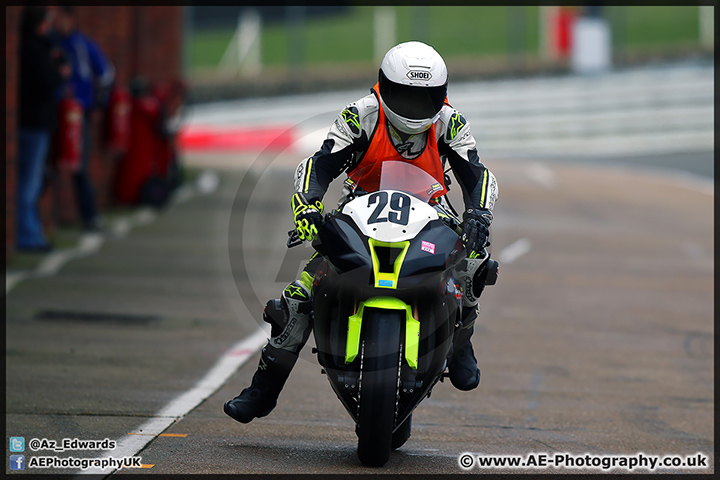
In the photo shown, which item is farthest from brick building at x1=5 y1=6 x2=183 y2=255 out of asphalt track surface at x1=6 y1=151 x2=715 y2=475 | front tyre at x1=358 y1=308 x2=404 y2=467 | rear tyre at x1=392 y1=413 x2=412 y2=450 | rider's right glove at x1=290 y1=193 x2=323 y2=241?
front tyre at x1=358 y1=308 x2=404 y2=467

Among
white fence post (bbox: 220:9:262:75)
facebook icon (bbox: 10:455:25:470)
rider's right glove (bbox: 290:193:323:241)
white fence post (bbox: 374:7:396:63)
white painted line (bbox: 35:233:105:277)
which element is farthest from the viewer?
white fence post (bbox: 374:7:396:63)

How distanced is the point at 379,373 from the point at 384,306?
285mm

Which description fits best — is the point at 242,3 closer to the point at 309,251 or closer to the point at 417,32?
the point at 417,32

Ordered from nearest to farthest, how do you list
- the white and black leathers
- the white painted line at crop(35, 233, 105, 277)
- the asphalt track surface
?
the white and black leathers
the asphalt track surface
the white painted line at crop(35, 233, 105, 277)

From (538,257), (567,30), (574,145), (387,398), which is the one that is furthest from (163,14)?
(567,30)

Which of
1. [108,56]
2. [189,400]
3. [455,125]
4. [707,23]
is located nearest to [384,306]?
[455,125]

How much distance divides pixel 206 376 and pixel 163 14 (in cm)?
1485

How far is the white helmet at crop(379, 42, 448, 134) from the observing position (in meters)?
5.57

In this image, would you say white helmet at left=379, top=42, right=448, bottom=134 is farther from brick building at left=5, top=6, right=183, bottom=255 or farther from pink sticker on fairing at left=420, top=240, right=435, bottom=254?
brick building at left=5, top=6, right=183, bottom=255

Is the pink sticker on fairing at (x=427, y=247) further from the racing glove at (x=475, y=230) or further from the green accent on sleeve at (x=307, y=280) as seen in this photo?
the green accent on sleeve at (x=307, y=280)

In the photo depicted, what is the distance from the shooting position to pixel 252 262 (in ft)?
19.7

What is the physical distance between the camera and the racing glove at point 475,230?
18.1 ft

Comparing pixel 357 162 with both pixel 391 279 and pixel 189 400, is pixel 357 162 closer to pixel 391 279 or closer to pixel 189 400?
pixel 391 279

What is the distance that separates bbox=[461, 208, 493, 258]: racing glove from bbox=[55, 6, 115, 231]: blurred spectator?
875cm
